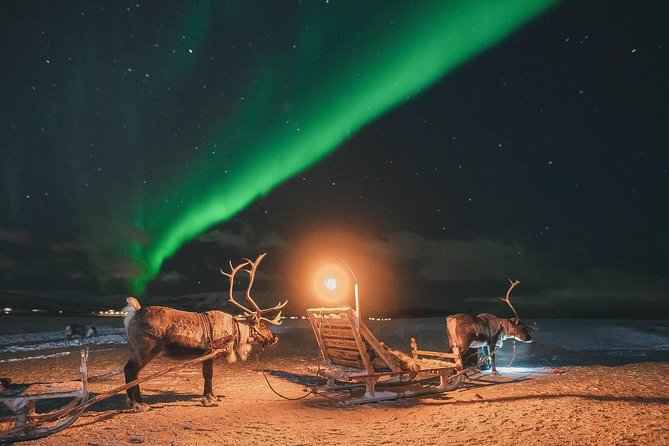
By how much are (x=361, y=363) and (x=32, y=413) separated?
658 centimetres

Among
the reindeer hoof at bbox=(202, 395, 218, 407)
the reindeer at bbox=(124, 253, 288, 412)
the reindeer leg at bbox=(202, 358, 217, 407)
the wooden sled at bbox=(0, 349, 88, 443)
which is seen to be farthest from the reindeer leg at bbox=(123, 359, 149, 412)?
the wooden sled at bbox=(0, 349, 88, 443)

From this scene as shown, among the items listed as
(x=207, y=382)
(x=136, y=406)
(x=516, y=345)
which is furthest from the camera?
(x=516, y=345)

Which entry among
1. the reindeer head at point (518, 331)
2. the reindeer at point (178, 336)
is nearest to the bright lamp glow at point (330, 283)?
the reindeer at point (178, 336)

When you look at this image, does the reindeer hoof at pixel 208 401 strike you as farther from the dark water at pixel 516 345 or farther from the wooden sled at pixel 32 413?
the dark water at pixel 516 345

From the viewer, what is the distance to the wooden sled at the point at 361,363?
1043 cm

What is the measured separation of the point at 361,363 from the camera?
36.3 ft

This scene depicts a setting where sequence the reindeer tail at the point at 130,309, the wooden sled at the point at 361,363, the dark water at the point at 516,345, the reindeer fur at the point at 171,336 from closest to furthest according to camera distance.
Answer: the reindeer fur at the point at 171,336
the reindeer tail at the point at 130,309
the wooden sled at the point at 361,363
the dark water at the point at 516,345

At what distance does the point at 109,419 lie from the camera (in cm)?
884

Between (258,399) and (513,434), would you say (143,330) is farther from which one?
(513,434)

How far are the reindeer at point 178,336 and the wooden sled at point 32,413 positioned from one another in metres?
1.67

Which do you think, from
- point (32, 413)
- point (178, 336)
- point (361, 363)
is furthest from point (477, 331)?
point (32, 413)

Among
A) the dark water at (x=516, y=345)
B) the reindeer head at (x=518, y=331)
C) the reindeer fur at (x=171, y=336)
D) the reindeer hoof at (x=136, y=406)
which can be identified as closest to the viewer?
the reindeer hoof at (x=136, y=406)

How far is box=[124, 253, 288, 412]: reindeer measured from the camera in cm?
981

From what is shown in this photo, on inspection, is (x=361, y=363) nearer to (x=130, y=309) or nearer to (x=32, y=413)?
(x=130, y=309)
